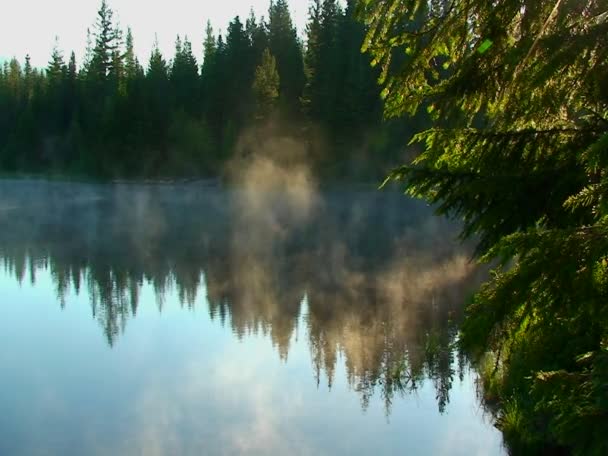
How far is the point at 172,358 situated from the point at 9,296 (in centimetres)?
683

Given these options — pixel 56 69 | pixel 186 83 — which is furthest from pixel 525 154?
pixel 56 69

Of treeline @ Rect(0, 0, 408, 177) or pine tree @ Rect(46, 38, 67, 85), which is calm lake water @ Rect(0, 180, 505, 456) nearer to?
treeline @ Rect(0, 0, 408, 177)

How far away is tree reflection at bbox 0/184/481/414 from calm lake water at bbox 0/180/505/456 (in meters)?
0.06

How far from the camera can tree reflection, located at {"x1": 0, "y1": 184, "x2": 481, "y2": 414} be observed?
36.1ft

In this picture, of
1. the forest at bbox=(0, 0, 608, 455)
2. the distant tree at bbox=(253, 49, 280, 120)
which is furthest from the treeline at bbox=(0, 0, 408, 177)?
the forest at bbox=(0, 0, 608, 455)

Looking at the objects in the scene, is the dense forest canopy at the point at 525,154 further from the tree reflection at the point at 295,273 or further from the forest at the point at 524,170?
the tree reflection at the point at 295,273

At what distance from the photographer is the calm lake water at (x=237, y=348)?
322 inches

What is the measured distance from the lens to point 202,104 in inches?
2317

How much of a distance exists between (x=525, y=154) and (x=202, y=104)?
186 ft

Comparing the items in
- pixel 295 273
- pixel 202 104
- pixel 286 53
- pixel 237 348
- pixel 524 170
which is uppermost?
pixel 286 53

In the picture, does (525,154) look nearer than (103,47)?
Yes

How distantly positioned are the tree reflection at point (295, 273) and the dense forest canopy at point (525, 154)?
0.90 m

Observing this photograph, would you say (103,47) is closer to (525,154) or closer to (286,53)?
(286,53)

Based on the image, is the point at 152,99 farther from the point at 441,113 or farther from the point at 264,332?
the point at 441,113
